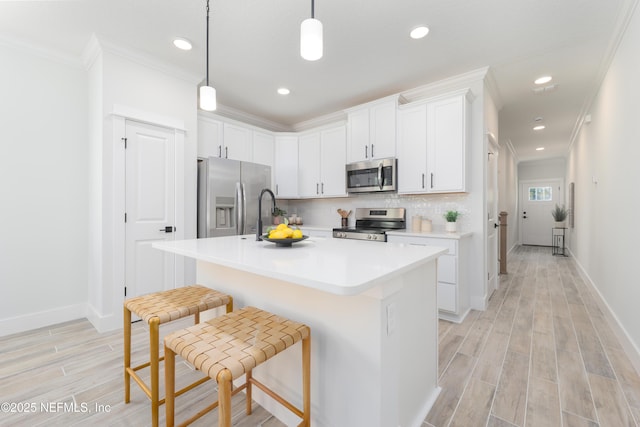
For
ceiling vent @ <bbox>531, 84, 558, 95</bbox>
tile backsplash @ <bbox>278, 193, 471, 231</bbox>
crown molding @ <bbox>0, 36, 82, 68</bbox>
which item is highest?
ceiling vent @ <bbox>531, 84, 558, 95</bbox>

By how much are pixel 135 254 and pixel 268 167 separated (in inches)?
80.8

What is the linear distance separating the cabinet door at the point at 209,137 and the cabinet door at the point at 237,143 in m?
0.09

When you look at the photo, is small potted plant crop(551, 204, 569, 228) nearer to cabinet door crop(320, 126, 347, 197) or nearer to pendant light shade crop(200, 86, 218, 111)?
cabinet door crop(320, 126, 347, 197)

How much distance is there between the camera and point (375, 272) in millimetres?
1014

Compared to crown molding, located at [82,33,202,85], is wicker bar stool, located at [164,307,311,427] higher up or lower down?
lower down

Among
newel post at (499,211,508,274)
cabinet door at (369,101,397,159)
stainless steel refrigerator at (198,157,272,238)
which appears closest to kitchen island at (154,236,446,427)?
stainless steel refrigerator at (198,157,272,238)

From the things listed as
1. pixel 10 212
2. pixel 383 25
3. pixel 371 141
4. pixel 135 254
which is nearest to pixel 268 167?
pixel 371 141

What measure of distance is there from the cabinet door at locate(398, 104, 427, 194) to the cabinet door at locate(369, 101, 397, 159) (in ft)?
0.30

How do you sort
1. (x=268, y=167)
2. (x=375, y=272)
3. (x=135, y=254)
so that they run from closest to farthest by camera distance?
1. (x=375, y=272)
2. (x=135, y=254)
3. (x=268, y=167)

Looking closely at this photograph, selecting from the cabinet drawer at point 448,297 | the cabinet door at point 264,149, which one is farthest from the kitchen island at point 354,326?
the cabinet door at point 264,149

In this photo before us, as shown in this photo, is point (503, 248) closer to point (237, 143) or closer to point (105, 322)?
point (237, 143)

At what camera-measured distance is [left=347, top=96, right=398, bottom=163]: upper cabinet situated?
357 cm

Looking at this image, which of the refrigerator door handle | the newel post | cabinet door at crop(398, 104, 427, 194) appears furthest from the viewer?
the newel post

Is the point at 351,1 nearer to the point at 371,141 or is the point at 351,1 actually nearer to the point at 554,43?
the point at 371,141
